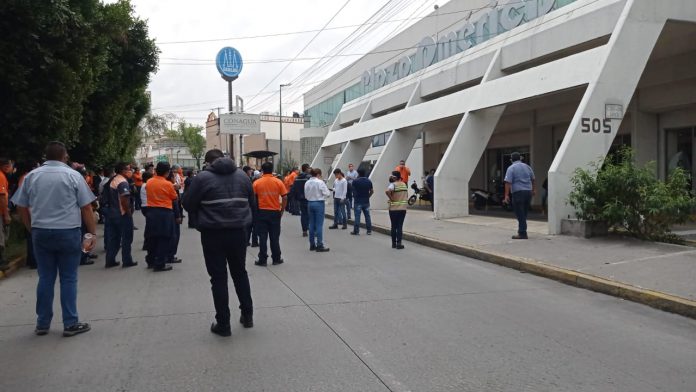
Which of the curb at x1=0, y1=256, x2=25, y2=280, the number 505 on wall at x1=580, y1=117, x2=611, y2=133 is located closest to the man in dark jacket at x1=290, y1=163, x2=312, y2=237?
the curb at x1=0, y1=256, x2=25, y2=280

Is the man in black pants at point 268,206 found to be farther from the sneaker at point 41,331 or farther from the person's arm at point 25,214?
the sneaker at point 41,331

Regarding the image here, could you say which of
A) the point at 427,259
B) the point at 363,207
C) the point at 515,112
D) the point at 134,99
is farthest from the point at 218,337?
the point at 134,99

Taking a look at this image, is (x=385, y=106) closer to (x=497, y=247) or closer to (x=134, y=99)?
(x=134, y=99)

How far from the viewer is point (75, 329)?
5.62m

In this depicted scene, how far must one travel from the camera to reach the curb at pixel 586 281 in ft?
21.2

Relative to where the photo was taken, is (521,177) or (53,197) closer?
(53,197)

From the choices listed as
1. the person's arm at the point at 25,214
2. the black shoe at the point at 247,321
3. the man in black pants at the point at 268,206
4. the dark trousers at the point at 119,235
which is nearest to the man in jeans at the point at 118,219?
the dark trousers at the point at 119,235

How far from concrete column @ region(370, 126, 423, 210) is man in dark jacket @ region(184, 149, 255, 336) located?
53.8 ft

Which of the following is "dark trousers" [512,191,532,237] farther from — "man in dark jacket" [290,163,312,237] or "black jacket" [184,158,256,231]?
"black jacket" [184,158,256,231]

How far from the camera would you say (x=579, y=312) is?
6449 mm

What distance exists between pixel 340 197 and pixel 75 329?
10400 mm

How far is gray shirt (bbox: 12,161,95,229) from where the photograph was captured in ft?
18.2

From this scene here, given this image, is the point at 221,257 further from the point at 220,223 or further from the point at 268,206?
the point at 268,206

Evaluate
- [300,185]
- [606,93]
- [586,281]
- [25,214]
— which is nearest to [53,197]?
[25,214]
